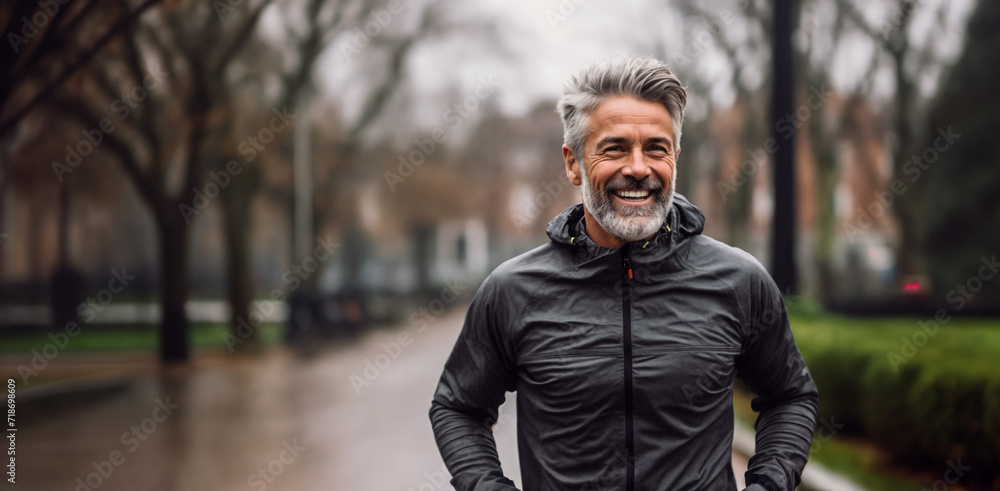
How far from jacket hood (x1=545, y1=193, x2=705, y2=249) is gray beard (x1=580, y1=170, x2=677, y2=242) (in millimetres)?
76

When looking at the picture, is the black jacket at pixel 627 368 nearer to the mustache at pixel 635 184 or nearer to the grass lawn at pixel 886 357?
the mustache at pixel 635 184

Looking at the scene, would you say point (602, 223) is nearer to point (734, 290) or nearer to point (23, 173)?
point (734, 290)

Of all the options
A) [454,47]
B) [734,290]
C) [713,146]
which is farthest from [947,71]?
[734,290]

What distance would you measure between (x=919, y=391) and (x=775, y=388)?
4.72m

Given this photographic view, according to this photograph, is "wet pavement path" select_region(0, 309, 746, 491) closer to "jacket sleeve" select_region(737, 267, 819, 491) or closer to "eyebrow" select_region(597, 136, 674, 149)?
"jacket sleeve" select_region(737, 267, 819, 491)

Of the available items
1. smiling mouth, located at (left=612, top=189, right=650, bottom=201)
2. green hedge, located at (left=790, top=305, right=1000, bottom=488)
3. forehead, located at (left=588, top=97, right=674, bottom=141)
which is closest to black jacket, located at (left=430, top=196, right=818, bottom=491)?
smiling mouth, located at (left=612, top=189, right=650, bottom=201)

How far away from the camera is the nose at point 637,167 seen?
2135 mm

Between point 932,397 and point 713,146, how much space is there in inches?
927

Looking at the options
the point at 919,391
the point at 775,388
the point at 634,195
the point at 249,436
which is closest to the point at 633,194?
the point at 634,195

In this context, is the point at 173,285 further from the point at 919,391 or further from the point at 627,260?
the point at 627,260

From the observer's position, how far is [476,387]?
7.43 feet

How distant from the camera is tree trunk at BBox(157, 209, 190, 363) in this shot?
63.2 feet

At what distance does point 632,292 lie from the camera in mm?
2141

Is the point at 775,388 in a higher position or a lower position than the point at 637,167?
lower
